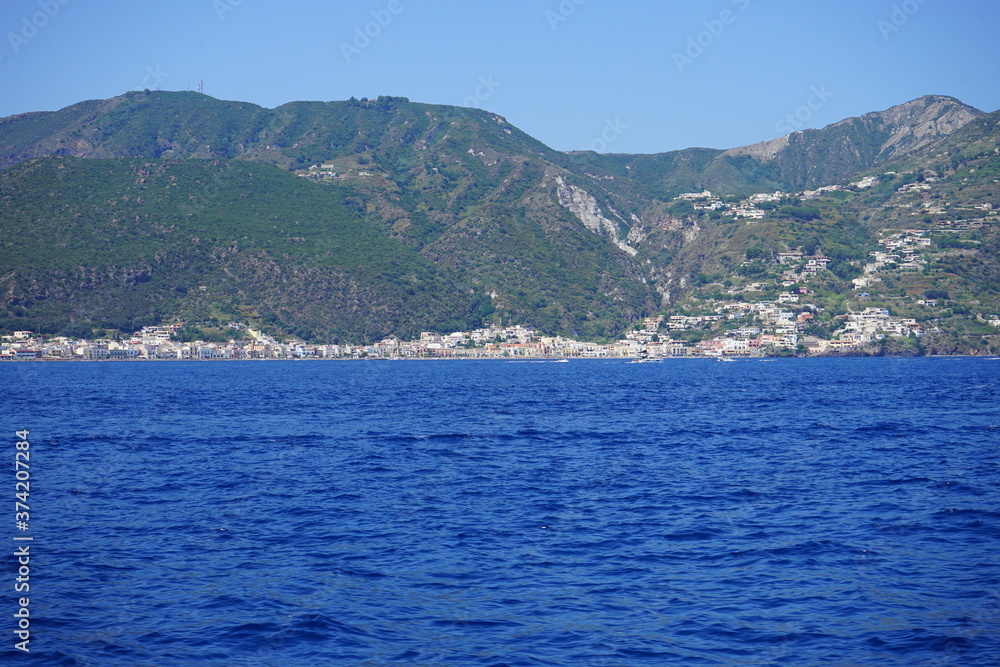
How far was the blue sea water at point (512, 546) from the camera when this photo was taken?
18.6 meters

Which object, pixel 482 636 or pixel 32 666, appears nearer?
pixel 32 666

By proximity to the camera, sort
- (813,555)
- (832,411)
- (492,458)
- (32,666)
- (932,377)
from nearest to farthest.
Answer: (32,666) → (813,555) → (492,458) → (832,411) → (932,377)

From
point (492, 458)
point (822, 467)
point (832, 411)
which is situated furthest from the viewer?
point (832, 411)

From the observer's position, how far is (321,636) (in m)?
18.8

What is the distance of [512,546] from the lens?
26422 millimetres

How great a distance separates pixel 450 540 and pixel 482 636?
8521mm

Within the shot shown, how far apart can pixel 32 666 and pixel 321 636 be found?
5.71 metres

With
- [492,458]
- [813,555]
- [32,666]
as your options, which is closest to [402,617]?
[32,666]

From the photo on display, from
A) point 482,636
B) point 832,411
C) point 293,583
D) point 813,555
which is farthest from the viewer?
point 832,411

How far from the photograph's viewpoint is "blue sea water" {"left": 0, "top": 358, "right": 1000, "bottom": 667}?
1856 cm

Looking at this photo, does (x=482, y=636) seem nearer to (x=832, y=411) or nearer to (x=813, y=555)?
(x=813, y=555)

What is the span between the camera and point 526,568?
23.9 metres

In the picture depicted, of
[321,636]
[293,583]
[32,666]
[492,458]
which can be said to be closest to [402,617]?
[321,636]

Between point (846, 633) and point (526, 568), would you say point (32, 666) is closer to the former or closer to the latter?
point (526, 568)
